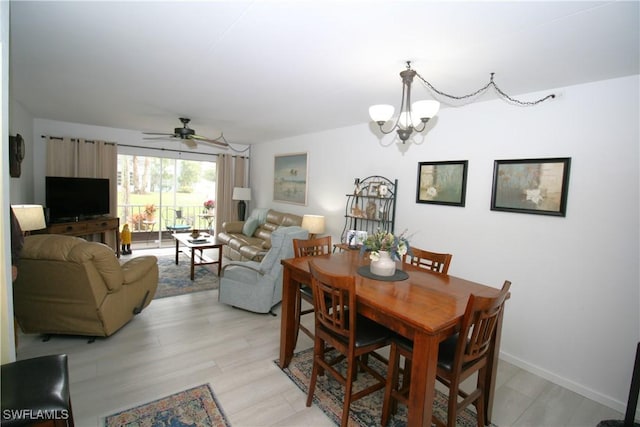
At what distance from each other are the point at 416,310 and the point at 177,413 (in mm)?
1745

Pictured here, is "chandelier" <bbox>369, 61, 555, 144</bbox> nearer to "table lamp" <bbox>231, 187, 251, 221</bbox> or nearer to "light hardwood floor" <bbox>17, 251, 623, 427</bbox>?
"light hardwood floor" <bbox>17, 251, 623, 427</bbox>

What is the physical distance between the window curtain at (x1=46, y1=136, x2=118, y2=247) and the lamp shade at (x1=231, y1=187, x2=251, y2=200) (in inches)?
91.4

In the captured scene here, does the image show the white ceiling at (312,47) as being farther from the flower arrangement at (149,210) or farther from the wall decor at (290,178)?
the flower arrangement at (149,210)

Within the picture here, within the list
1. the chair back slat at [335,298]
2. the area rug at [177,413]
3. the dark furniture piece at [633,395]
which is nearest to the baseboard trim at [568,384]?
the dark furniture piece at [633,395]

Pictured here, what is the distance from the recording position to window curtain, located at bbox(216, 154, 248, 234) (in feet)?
23.3

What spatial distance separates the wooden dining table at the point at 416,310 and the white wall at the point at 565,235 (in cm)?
101

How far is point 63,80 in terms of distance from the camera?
3111 millimetres

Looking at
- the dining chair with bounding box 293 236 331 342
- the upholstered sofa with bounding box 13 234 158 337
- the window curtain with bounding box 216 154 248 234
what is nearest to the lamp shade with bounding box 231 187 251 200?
the window curtain with bounding box 216 154 248 234

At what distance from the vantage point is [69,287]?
2.55 metres

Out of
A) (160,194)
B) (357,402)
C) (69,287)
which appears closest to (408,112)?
(357,402)

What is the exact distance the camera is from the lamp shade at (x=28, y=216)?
2.90m

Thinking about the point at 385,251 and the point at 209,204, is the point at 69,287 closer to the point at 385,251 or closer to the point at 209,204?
the point at 385,251

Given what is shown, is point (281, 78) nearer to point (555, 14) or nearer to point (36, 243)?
point (555, 14)

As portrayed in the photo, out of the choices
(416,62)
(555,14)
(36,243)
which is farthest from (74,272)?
(555,14)
